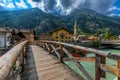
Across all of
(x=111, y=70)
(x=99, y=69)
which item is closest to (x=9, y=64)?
(x=111, y=70)

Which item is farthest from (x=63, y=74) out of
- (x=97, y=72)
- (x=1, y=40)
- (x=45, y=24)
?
(x=45, y=24)

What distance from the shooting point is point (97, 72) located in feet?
12.7

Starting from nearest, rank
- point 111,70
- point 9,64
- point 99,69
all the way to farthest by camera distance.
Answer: point 9,64
point 111,70
point 99,69

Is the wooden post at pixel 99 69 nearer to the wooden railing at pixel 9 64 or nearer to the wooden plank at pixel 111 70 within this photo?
the wooden plank at pixel 111 70

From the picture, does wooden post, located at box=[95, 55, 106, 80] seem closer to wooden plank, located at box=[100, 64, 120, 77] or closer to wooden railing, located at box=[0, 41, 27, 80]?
wooden plank, located at box=[100, 64, 120, 77]

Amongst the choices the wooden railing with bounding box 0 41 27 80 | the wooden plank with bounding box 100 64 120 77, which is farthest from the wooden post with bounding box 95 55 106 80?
the wooden railing with bounding box 0 41 27 80

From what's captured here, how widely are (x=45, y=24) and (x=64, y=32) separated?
101 metres

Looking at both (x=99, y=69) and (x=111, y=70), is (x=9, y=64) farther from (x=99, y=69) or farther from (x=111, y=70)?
(x=99, y=69)

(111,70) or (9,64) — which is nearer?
(9,64)

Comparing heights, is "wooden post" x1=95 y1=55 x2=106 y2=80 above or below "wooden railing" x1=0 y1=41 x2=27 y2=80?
below

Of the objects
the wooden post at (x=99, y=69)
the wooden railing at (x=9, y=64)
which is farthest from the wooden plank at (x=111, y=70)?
the wooden railing at (x=9, y=64)

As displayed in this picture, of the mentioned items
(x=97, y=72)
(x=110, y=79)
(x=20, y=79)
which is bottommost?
(x=110, y=79)

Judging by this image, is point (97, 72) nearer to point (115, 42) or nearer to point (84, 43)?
point (84, 43)

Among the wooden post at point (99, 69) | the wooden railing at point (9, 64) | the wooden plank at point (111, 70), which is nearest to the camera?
the wooden railing at point (9, 64)
